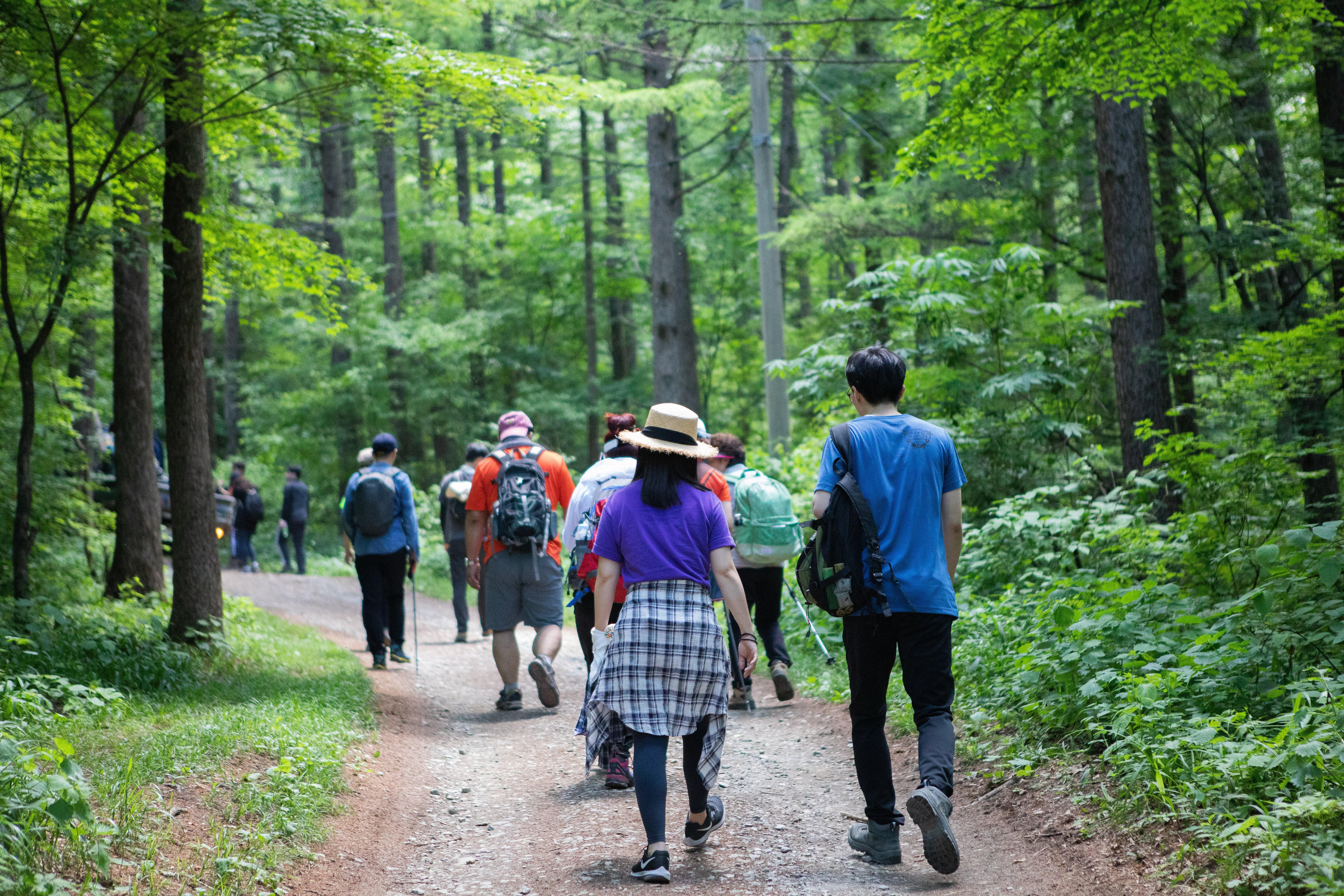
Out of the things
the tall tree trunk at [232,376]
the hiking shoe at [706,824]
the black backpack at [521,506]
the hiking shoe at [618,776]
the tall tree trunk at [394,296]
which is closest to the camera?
the hiking shoe at [706,824]

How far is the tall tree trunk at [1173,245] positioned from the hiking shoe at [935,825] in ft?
27.3

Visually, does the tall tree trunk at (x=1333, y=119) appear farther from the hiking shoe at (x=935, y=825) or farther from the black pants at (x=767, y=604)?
the hiking shoe at (x=935, y=825)

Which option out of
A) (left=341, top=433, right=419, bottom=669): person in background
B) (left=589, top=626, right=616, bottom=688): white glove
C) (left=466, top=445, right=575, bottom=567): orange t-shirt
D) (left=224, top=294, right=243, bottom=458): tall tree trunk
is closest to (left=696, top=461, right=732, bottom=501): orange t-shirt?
(left=466, top=445, right=575, bottom=567): orange t-shirt

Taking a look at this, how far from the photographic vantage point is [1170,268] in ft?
39.3

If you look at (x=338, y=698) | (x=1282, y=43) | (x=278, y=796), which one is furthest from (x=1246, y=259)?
(x=278, y=796)

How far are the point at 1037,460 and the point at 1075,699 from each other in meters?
5.09

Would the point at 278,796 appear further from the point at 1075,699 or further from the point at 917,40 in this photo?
the point at 917,40

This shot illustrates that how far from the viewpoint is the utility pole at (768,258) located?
13.5 metres

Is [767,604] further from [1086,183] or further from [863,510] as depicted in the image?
[1086,183]

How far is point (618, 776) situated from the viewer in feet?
Result: 18.3

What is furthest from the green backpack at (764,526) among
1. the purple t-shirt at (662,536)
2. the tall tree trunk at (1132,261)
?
the tall tree trunk at (1132,261)

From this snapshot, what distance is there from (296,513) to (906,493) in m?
15.2

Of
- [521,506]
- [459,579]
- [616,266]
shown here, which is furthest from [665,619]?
[616,266]

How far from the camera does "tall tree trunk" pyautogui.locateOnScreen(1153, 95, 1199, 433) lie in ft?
37.8
